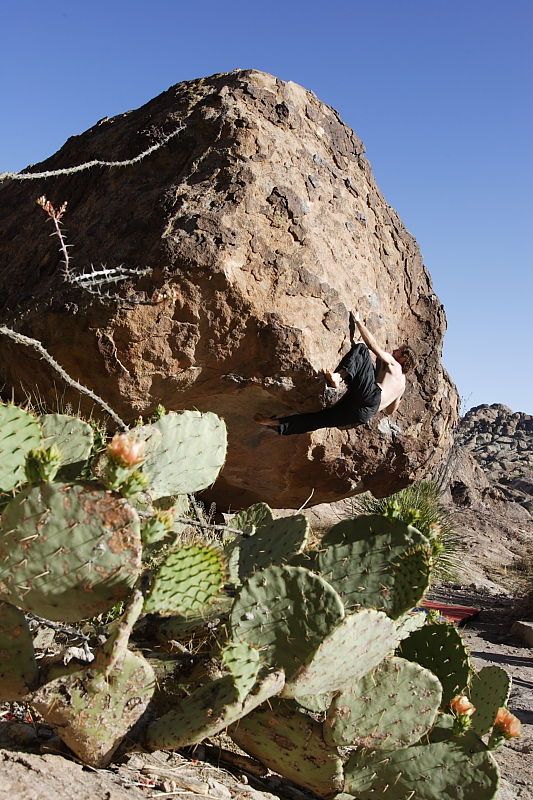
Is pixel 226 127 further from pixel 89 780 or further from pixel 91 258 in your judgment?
pixel 89 780

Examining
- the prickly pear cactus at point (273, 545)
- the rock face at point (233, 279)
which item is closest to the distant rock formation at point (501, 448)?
the rock face at point (233, 279)

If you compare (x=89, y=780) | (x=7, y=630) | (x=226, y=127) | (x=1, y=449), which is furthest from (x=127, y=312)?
(x=89, y=780)

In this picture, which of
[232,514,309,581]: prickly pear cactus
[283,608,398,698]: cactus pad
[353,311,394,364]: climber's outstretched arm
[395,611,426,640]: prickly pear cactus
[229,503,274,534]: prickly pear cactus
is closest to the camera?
[283,608,398,698]: cactus pad

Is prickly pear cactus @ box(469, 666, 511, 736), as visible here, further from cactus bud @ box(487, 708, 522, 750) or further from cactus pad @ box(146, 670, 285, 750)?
cactus pad @ box(146, 670, 285, 750)

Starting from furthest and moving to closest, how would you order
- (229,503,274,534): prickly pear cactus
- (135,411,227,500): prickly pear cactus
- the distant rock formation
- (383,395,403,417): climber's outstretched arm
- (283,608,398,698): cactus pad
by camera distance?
the distant rock formation, (383,395,403,417): climber's outstretched arm, (229,503,274,534): prickly pear cactus, (135,411,227,500): prickly pear cactus, (283,608,398,698): cactus pad

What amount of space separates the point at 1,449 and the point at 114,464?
643mm

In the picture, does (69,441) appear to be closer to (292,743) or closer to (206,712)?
(206,712)

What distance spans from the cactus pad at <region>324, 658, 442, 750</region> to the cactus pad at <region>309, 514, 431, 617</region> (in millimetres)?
250

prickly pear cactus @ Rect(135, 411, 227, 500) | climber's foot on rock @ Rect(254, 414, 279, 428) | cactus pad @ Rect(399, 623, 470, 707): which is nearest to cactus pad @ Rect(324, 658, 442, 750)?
cactus pad @ Rect(399, 623, 470, 707)

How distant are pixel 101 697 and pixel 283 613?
0.71 metres

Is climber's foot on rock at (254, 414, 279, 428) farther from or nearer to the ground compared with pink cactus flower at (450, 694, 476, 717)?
farther from the ground

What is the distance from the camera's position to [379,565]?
10.8 feet

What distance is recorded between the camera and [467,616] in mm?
9242

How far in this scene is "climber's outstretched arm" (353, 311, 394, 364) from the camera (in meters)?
5.81
